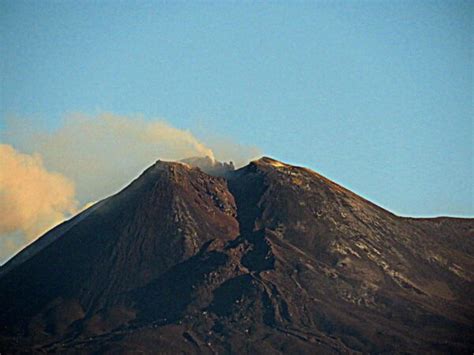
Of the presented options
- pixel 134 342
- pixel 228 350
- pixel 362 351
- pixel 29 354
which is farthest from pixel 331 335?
pixel 29 354

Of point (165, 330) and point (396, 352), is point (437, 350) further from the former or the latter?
point (165, 330)

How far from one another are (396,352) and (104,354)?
50.9 m

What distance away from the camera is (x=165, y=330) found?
199 meters

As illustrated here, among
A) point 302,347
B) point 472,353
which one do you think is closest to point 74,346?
point 302,347

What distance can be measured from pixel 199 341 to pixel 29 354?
29.7 metres

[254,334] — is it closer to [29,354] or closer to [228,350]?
[228,350]

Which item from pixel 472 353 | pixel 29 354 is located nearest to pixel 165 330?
pixel 29 354

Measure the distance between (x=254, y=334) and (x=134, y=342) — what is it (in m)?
21.5

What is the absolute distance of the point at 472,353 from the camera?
639 feet

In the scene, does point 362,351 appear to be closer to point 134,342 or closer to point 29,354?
point 134,342

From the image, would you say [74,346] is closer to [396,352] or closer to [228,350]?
[228,350]

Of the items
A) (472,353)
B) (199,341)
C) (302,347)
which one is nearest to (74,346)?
(199,341)

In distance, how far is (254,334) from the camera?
198000mm

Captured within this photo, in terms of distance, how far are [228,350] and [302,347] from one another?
42.7ft
